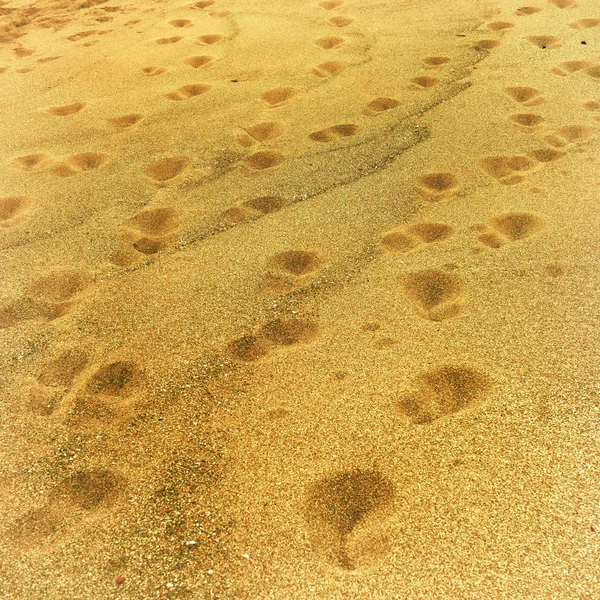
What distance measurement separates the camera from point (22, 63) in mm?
4289

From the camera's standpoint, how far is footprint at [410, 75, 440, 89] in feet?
11.8

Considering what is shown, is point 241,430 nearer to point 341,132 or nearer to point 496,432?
point 496,432

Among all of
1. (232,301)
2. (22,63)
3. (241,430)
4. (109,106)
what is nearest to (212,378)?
(241,430)

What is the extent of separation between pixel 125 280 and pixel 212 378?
2.18 ft

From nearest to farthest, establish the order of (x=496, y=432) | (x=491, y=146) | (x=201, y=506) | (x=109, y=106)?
(x=201, y=506) < (x=496, y=432) < (x=491, y=146) < (x=109, y=106)

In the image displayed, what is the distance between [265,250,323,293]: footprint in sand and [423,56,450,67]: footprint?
184cm

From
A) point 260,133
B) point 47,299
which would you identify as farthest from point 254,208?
point 47,299

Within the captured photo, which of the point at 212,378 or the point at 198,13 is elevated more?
the point at 198,13

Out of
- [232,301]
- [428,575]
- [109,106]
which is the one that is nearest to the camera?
[428,575]

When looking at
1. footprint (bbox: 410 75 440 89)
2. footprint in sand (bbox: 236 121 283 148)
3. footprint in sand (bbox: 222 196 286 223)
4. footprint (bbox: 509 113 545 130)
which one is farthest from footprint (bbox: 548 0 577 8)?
footprint in sand (bbox: 222 196 286 223)

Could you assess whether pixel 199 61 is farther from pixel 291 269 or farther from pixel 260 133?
pixel 291 269

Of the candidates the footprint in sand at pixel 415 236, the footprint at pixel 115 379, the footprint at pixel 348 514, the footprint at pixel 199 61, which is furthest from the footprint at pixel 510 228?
the footprint at pixel 199 61

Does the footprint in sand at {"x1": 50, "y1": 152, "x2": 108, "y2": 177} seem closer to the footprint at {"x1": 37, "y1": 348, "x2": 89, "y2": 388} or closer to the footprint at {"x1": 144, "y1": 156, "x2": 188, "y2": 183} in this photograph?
the footprint at {"x1": 144, "y1": 156, "x2": 188, "y2": 183}

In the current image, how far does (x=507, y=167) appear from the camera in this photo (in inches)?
116
